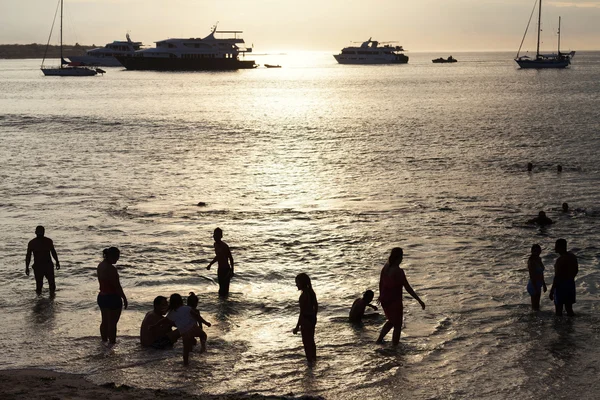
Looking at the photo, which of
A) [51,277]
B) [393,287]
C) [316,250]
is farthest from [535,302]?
[51,277]

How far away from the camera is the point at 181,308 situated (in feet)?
36.1

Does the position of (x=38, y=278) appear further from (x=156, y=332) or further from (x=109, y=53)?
(x=109, y=53)

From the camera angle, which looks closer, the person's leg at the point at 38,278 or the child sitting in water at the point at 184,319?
the child sitting in water at the point at 184,319

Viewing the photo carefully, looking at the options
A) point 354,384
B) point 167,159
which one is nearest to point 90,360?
point 354,384

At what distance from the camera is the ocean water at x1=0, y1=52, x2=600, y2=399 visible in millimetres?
11258

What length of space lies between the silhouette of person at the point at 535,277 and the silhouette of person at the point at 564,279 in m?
0.41

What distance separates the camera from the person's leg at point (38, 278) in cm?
1455

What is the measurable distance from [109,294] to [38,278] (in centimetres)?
383

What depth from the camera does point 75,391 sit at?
10.0 meters

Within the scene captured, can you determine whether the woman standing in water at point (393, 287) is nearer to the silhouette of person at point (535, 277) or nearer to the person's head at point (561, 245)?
the person's head at point (561, 245)

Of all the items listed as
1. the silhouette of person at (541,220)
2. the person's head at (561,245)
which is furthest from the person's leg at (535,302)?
the silhouette of person at (541,220)

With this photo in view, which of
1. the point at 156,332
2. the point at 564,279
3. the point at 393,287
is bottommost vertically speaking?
the point at 156,332

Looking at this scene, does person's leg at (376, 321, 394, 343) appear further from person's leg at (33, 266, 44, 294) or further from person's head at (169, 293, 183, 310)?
person's leg at (33, 266, 44, 294)

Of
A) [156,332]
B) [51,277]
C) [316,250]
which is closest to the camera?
[156,332]
